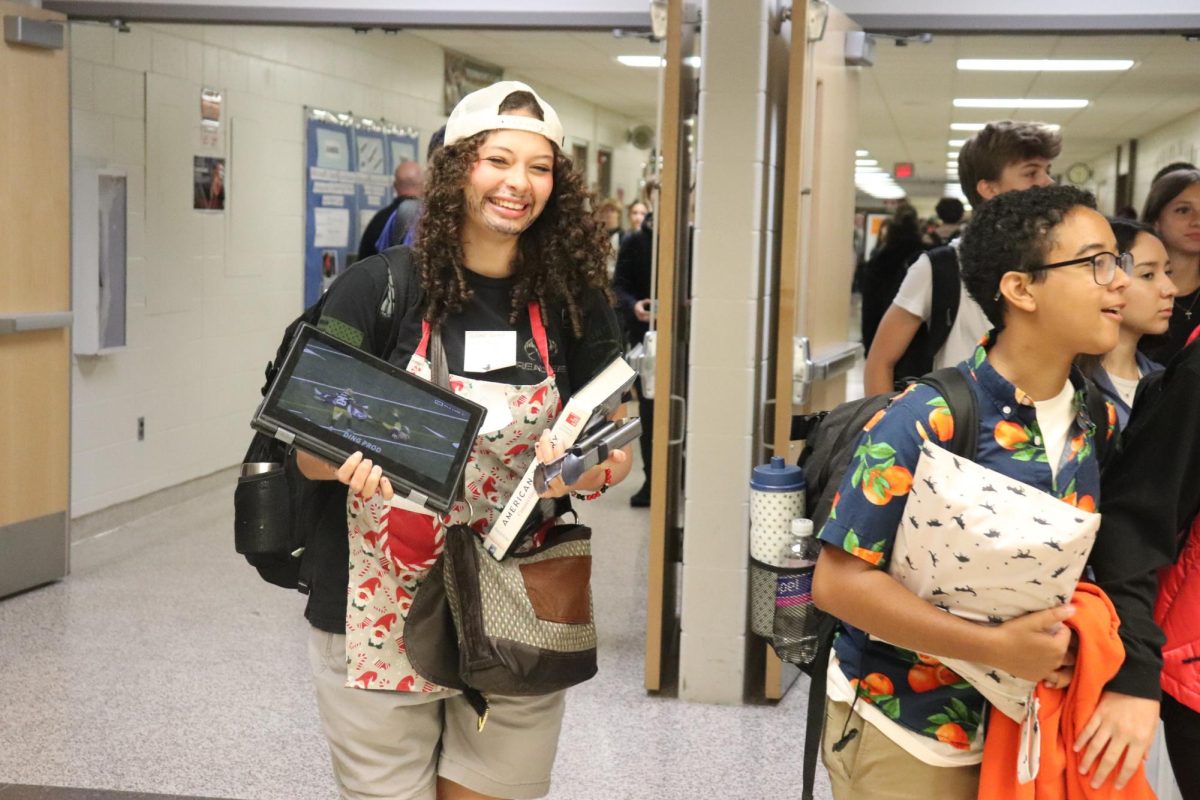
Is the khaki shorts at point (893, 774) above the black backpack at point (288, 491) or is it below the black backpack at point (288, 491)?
below

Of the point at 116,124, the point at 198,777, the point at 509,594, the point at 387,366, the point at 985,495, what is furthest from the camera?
the point at 116,124

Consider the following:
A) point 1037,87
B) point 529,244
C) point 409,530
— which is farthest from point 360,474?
point 1037,87

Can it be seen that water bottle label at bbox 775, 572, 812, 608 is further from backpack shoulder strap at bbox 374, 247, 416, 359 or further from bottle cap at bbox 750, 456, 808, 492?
backpack shoulder strap at bbox 374, 247, 416, 359

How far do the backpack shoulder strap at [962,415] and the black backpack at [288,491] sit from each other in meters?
0.78

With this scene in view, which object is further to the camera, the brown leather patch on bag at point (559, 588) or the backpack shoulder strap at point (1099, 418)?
the brown leather patch on bag at point (559, 588)

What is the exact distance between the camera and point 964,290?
3145mm

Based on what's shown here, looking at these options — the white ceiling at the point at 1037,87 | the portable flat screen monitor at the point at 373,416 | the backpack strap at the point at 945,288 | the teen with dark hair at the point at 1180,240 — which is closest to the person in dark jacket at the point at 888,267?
the white ceiling at the point at 1037,87

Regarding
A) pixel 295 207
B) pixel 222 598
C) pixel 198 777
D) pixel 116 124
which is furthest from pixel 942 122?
pixel 198 777

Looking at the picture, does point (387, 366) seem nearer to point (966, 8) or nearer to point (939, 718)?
point (939, 718)

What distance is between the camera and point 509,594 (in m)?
1.89

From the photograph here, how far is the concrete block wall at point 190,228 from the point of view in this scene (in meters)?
6.21

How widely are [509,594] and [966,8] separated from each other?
3.02 m

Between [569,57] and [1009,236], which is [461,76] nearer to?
[569,57]

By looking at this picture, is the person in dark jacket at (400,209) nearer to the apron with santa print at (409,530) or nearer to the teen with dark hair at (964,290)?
the teen with dark hair at (964,290)
